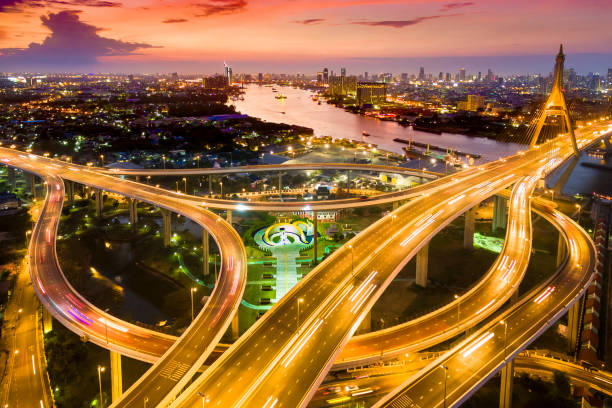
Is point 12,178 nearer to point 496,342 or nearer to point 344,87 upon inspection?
point 496,342

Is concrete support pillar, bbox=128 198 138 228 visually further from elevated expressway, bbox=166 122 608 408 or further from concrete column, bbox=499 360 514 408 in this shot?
concrete column, bbox=499 360 514 408

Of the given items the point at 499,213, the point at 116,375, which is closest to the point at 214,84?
the point at 499,213

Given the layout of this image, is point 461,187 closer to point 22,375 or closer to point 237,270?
point 237,270

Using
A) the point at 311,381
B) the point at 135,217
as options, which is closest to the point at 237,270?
the point at 311,381

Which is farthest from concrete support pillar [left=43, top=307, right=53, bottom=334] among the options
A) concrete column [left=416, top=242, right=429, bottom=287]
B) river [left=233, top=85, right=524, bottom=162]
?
river [left=233, top=85, right=524, bottom=162]

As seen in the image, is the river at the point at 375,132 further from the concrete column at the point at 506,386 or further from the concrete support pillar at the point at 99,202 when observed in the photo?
the concrete column at the point at 506,386
